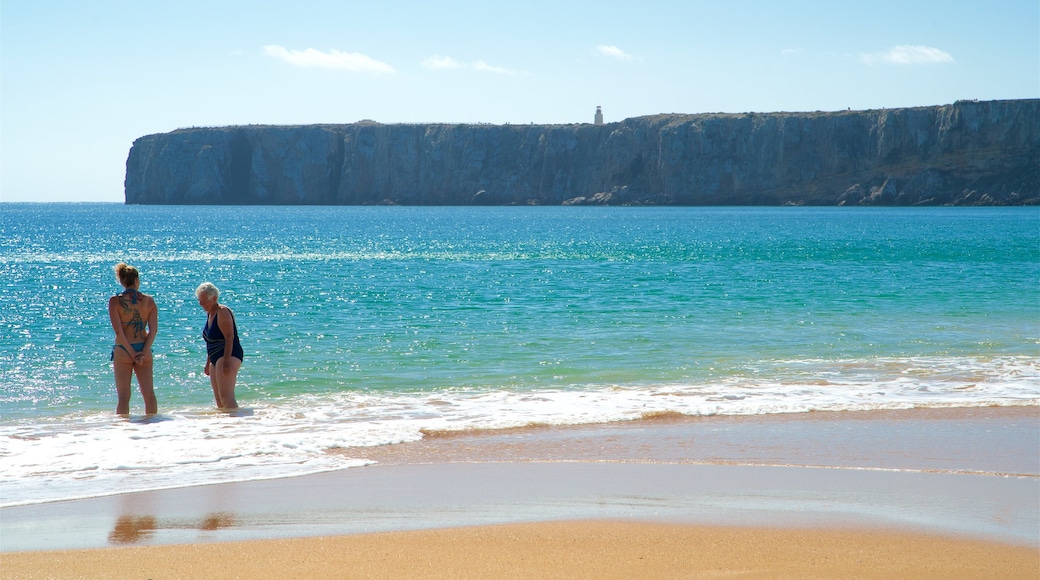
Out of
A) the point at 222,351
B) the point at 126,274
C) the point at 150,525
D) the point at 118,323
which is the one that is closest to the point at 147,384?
the point at 118,323

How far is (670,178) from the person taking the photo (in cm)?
15075

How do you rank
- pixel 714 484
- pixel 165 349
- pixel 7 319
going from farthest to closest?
1. pixel 7 319
2. pixel 165 349
3. pixel 714 484

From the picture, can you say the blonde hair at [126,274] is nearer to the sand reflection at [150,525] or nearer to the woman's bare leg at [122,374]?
the woman's bare leg at [122,374]

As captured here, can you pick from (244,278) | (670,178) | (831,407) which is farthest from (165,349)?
(670,178)

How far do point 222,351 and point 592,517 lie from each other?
213 inches

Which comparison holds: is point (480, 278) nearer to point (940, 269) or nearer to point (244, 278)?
point (244, 278)

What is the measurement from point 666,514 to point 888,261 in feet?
125

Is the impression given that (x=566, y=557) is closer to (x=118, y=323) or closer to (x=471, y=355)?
(x=118, y=323)

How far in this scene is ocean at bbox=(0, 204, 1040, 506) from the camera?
8.62 meters

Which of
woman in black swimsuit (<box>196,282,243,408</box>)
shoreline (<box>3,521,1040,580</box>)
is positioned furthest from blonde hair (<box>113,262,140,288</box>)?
shoreline (<box>3,521,1040,580</box>)

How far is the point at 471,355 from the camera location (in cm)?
1524

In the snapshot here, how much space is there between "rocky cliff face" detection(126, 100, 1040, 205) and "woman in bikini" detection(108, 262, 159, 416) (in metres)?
142

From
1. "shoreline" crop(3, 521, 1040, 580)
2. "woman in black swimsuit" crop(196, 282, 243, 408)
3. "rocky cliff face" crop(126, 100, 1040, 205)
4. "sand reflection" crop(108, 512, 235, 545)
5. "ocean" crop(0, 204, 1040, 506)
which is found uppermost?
"rocky cliff face" crop(126, 100, 1040, 205)

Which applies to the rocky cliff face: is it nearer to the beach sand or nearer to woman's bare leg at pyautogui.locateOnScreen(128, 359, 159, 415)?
the beach sand
